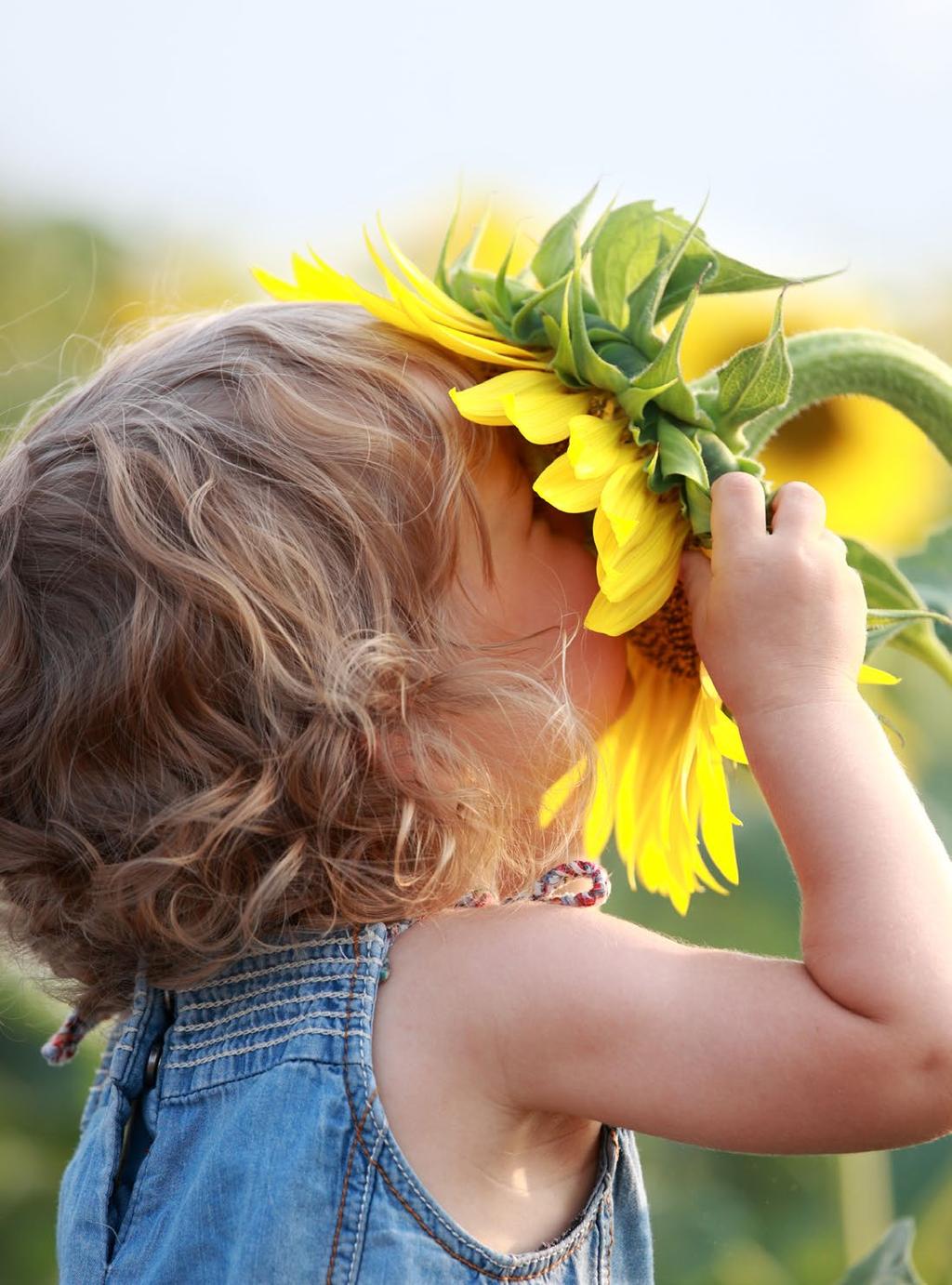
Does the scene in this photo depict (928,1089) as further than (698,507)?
No

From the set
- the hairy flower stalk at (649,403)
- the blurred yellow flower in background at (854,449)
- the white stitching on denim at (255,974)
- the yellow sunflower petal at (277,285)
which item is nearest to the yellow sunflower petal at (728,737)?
the hairy flower stalk at (649,403)

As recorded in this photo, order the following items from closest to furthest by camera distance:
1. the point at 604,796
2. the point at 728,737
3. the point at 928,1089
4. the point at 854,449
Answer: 1. the point at 928,1089
2. the point at 728,737
3. the point at 604,796
4. the point at 854,449

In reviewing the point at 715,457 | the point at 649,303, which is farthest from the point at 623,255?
the point at 715,457

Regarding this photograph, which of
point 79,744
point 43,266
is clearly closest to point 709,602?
point 79,744

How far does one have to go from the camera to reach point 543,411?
37.6 inches

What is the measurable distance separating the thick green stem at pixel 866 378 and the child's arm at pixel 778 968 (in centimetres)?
10

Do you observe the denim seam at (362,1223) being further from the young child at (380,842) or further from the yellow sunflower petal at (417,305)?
the yellow sunflower petal at (417,305)

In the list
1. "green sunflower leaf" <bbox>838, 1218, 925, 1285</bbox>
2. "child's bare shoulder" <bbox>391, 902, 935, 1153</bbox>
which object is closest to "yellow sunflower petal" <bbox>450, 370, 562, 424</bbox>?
"child's bare shoulder" <bbox>391, 902, 935, 1153</bbox>

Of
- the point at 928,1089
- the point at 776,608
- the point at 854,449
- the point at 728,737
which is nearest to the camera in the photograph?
the point at 928,1089

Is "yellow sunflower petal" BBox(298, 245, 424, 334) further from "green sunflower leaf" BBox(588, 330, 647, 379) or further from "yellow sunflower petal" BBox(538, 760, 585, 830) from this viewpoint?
"yellow sunflower petal" BBox(538, 760, 585, 830)

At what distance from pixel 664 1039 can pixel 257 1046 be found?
0.86 feet

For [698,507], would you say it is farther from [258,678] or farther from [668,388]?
[258,678]

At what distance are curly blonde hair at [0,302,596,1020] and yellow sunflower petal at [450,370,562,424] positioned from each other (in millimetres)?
55

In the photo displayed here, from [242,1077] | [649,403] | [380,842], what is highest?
[649,403]
